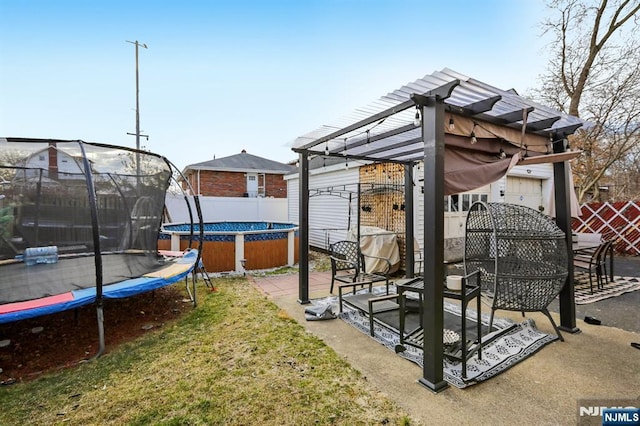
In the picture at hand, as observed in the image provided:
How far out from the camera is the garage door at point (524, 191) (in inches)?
341

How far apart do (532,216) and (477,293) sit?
4.70 feet

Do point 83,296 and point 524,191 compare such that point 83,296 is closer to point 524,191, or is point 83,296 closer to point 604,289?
point 604,289

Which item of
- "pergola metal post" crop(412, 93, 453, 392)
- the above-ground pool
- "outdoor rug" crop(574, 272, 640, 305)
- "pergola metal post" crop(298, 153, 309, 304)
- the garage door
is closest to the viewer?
"pergola metal post" crop(412, 93, 453, 392)

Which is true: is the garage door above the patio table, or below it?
above

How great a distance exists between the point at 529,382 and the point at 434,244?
53.0 inches

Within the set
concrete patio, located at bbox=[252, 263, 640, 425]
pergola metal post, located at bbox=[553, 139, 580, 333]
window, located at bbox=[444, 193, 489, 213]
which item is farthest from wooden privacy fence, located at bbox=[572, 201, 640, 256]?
concrete patio, located at bbox=[252, 263, 640, 425]

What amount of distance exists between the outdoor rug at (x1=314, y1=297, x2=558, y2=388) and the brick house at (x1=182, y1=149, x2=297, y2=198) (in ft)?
40.6

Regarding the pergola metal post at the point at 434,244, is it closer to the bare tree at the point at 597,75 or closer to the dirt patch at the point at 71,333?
the dirt patch at the point at 71,333

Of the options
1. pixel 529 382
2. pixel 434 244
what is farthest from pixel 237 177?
pixel 529 382

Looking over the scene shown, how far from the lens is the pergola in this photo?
224cm

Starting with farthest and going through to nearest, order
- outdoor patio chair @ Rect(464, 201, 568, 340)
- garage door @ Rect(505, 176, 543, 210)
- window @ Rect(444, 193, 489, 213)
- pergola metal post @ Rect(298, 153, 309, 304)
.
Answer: garage door @ Rect(505, 176, 543, 210) → window @ Rect(444, 193, 489, 213) → pergola metal post @ Rect(298, 153, 309, 304) → outdoor patio chair @ Rect(464, 201, 568, 340)

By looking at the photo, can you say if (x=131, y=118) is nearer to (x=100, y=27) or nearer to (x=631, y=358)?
(x=100, y=27)

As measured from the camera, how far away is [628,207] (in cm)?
830

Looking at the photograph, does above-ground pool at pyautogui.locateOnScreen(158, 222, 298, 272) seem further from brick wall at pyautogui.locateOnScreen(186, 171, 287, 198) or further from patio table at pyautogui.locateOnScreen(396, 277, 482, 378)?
brick wall at pyautogui.locateOnScreen(186, 171, 287, 198)
